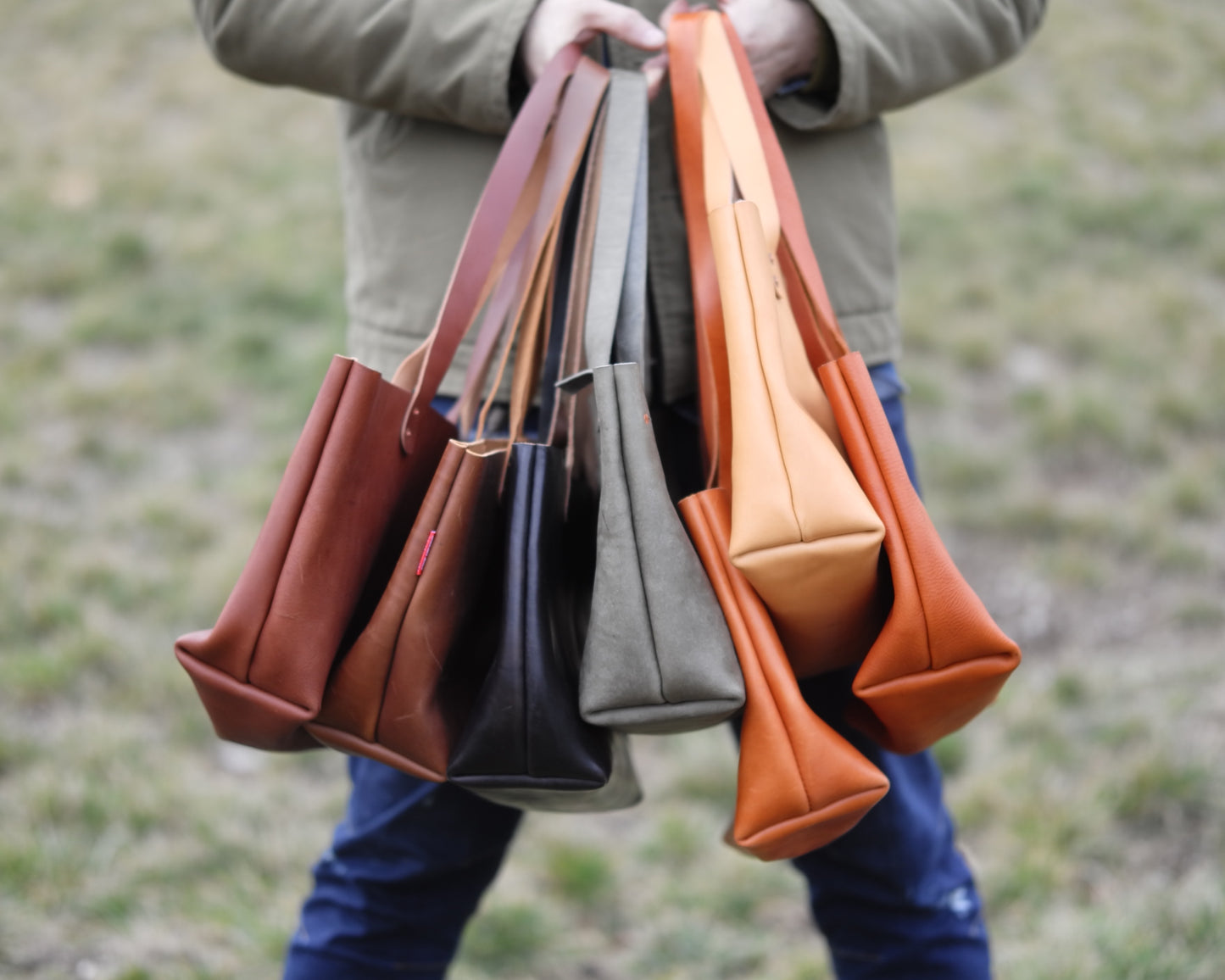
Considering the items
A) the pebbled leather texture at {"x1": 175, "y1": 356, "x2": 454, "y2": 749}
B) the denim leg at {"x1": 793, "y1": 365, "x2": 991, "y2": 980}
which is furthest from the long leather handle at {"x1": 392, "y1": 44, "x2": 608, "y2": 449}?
the denim leg at {"x1": 793, "y1": 365, "x2": 991, "y2": 980}

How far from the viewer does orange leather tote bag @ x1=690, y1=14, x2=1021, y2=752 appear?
92cm

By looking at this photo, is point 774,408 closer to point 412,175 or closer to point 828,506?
point 828,506

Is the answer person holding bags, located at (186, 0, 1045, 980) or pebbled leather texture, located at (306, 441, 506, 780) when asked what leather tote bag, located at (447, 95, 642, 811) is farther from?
person holding bags, located at (186, 0, 1045, 980)

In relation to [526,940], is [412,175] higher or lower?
higher

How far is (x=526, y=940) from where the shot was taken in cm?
181

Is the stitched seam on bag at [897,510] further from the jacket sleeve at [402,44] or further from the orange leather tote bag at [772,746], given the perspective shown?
the jacket sleeve at [402,44]

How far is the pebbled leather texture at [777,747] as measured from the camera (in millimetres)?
921

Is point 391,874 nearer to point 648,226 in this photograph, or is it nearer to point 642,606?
point 642,606

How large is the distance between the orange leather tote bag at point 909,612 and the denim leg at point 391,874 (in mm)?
511

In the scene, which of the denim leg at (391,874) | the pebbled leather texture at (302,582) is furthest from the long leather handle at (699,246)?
the denim leg at (391,874)

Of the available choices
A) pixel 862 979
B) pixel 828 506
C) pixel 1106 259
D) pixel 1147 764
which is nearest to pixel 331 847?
pixel 862 979

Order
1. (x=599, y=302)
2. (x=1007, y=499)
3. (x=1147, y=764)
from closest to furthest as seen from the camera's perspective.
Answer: (x=599, y=302) → (x=1147, y=764) → (x=1007, y=499)

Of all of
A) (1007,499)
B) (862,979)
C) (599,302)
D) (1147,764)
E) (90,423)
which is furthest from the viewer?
(90,423)

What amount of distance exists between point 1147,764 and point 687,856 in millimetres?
889
